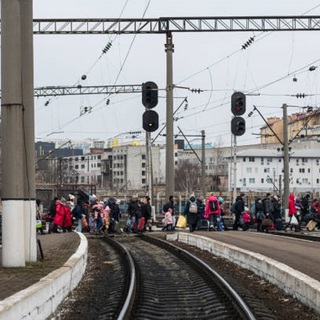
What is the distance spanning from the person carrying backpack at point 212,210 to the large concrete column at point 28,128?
1425 cm

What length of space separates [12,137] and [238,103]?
15732 millimetres

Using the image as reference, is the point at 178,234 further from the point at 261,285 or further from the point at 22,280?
the point at 22,280

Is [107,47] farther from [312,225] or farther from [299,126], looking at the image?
[299,126]

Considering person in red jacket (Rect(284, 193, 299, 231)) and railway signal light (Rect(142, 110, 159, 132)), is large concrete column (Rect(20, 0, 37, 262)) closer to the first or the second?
railway signal light (Rect(142, 110, 159, 132))

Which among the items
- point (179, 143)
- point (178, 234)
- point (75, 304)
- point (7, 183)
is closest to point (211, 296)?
point (75, 304)

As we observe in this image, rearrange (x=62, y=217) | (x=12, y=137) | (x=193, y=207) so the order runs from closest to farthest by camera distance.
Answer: (x=12, y=137) < (x=193, y=207) < (x=62, y=217)

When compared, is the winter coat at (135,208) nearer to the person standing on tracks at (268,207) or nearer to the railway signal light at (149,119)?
the railway signal light at (149,119)

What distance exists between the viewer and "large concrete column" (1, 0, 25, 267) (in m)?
11.6

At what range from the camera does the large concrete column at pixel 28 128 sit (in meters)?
12.4

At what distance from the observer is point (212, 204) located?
2636 centimetres

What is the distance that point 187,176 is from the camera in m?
128

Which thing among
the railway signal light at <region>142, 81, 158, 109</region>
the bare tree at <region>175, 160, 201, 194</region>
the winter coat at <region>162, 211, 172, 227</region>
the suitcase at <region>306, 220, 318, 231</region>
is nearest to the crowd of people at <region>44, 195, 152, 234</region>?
the winter coat at <region>162, 211, 172, 227</region>

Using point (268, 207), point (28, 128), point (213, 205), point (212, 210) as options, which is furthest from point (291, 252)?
point (268, 207)

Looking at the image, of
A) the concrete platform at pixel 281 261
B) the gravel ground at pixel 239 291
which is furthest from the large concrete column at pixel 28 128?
the concrete platform at pixel 281 261
